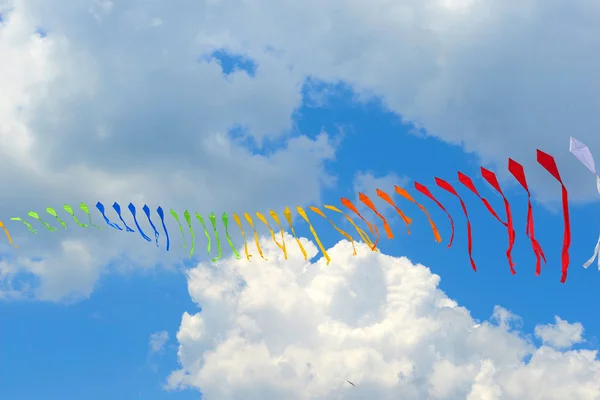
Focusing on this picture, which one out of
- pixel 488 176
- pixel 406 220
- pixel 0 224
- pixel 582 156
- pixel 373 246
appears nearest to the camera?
pixel 582 156

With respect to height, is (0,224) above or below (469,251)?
above

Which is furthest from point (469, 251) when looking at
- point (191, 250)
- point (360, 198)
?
point (191, 250)

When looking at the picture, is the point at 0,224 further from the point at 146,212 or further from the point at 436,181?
the point at 436,181

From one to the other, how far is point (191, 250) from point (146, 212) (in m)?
4.38

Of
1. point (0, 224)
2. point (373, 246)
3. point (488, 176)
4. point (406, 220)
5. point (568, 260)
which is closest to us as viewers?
point (568, 260)

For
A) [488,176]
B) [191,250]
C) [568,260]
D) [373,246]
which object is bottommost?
[568,260]

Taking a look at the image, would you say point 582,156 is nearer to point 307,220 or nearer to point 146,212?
point 307,220

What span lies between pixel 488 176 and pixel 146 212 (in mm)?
26304

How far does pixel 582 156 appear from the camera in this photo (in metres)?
30.3

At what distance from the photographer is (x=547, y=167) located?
31891mm

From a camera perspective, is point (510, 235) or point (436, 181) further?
point (436, 181)

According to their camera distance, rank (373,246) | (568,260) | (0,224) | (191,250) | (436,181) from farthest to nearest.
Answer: (0,224) → (191,250) → (373,246) → (436,181) → (568,260)

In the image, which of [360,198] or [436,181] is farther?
[360,198]

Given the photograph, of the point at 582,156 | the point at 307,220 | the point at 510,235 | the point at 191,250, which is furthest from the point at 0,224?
the point at 582,156
